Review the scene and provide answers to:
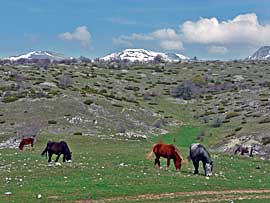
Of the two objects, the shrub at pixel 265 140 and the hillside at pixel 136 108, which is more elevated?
the hillside at pixel 136 108

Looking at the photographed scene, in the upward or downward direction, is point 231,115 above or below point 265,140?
above

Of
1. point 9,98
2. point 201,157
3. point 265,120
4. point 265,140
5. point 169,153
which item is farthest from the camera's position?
point 9,98

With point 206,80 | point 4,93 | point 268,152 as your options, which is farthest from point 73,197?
point 206,80

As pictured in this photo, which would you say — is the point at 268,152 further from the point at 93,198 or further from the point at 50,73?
the point at 50,73

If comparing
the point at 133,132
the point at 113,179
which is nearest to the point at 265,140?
the point at 133,132

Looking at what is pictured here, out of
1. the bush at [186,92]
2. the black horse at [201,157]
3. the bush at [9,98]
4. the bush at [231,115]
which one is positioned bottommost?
the black horse at [201,157]

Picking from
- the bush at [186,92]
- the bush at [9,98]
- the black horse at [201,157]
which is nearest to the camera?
the black horse at [201,157]

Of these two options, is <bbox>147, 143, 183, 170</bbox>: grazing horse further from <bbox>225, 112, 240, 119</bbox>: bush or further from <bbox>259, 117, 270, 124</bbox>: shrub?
<bbox>225, 112, 240, 119</bbox>: bush

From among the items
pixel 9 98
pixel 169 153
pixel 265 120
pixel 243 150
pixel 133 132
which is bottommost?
pixel 243 150

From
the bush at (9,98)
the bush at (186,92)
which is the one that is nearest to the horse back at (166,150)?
the bush at (9,98)

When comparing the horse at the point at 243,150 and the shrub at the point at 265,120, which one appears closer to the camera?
the horse at the point at 243,150

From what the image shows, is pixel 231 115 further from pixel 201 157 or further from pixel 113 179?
pixel 113 179

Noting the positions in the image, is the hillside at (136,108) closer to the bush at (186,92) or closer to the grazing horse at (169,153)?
the bush at (186,92)

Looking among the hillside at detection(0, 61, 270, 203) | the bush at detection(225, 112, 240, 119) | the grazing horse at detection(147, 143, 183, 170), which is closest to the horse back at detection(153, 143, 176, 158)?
the grazing horse at detection(147, 143, 183, 170)
